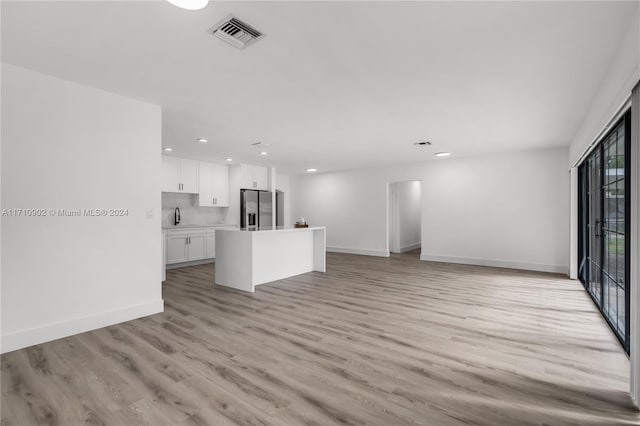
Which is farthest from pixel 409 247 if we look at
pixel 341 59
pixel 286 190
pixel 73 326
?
pixel 73 326

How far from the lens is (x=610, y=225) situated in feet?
10.6

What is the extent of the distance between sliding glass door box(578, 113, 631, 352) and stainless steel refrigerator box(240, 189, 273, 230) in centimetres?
658

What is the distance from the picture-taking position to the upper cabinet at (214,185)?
770cm

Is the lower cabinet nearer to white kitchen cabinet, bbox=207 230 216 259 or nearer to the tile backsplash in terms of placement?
white kitchen cabinet, bbox=207 230 216 259

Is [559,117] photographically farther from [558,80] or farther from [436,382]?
[436,382]

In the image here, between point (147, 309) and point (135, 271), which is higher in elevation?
point (135, 271)

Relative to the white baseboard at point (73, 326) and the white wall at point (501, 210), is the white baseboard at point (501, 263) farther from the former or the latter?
the white baseboard at point (73, 326)

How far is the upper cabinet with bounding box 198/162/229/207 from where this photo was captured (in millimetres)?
7699

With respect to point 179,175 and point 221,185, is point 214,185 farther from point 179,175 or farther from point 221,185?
point 179,175

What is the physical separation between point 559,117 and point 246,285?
4974mm

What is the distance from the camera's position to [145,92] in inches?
130

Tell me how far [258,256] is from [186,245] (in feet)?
9.13

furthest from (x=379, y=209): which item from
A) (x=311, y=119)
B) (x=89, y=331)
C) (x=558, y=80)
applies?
(x=89, y=331)

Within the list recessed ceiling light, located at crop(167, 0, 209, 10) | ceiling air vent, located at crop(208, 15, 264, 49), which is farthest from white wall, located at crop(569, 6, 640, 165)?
recessed ceiling light, located at crop(167, 0, 209, 10)
